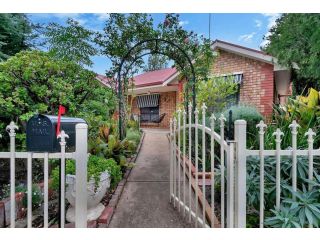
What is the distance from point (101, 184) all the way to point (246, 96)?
213 inches

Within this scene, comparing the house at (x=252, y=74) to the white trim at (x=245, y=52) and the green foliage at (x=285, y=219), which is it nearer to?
the white trim at (x=245, y=52)

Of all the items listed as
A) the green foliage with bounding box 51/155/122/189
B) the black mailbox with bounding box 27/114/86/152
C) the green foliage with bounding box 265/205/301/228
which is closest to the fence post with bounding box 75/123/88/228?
the black mailbox with bounding box 27/114/86/152

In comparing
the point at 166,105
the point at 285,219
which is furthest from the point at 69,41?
the point at 166,105

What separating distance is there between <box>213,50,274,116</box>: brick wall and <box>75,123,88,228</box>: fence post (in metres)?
5.43

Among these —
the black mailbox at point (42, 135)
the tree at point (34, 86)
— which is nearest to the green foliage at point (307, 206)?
the black mailbox at point (42, 135)

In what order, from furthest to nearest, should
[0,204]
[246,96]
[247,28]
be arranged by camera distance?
[246,96], [247,28], [0,204]

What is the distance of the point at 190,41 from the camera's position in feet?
15.2

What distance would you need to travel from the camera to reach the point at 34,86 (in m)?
2.96

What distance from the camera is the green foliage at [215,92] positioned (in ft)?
19.2

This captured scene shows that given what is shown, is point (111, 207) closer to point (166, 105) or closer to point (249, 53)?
point (249, 53)

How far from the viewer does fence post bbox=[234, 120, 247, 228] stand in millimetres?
1596

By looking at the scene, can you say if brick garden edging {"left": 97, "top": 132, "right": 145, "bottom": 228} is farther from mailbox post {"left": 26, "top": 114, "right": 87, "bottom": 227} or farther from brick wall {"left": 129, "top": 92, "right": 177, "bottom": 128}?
brick wall {"left": 129, "top": 92, "right": 177, "bottom": 128}
